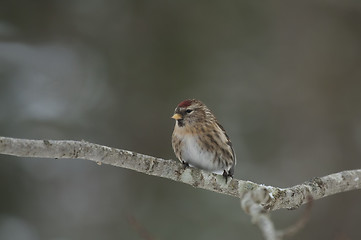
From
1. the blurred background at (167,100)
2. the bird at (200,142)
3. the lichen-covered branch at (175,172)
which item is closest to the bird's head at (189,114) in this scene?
the bird at (200,142)

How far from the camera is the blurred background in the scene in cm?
724

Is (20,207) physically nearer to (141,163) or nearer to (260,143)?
(260,143)

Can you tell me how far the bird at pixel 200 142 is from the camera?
4.35m

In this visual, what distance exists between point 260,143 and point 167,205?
169 centimetres

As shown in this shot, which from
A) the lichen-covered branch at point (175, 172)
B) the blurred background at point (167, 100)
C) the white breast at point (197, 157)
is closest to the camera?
the lichen-covered branch at point (175, 172)

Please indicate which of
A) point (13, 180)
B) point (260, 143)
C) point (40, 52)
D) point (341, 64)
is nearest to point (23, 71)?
point (40, 52)

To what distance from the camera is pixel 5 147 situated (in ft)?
8.60

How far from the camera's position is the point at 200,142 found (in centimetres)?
441

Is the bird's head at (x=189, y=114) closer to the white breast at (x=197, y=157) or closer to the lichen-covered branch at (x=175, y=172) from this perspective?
the white breast at (x=197, y=157)

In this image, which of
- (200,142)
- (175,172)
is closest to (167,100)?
(200,142)

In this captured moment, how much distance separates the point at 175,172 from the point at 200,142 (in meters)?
0.89

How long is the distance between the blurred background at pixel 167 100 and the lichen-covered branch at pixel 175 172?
3.32 metres

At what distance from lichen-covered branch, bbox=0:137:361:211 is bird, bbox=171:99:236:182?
51cm

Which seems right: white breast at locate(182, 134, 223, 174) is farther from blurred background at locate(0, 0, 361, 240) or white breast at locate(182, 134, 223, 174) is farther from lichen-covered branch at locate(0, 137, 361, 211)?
blurred background at locate(0, 0, 361, 240)
